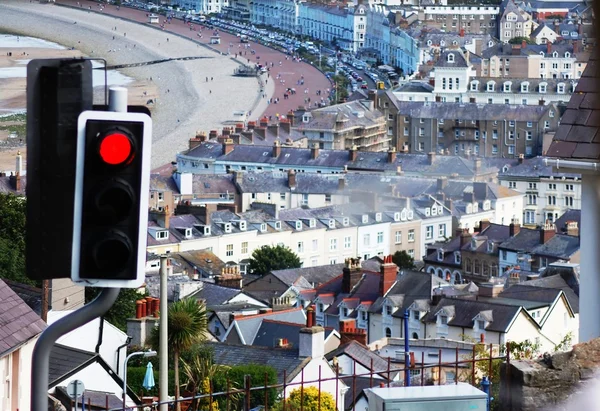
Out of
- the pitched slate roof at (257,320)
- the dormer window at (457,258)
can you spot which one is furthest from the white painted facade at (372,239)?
the pitched slate roof at (257,320)

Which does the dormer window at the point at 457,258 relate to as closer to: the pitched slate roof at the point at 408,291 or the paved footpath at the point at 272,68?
the pitched slate roof at the point at 408,291

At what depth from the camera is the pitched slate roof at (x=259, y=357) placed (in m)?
9.81

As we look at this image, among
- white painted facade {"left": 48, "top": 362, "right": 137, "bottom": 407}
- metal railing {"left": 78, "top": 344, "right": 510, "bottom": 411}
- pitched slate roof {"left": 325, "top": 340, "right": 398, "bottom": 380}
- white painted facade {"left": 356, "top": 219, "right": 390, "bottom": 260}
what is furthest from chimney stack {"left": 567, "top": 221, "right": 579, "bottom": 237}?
white painted facade {"left": 48, "top": 362, "right": 137, "bottom": 407}

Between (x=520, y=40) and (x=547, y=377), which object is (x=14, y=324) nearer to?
(x=547, y=377)

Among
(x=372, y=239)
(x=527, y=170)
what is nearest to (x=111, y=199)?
(x=372, y=239)

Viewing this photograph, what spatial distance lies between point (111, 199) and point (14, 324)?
12.1ft

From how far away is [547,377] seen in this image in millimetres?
2502

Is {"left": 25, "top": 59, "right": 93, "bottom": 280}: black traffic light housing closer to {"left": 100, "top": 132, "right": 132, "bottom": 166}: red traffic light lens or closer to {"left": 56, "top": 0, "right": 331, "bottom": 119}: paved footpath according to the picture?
{"left": 100, "top": 132, "right": 132, "bottom": 166}: red traffic light lens

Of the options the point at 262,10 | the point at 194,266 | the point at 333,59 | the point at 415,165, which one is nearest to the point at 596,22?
the point at 194,266

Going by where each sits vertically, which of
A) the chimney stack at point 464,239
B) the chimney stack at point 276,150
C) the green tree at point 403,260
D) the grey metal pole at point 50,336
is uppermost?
the grey metal pole at point 50,336

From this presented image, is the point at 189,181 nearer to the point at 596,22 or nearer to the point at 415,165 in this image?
the point at 415,165

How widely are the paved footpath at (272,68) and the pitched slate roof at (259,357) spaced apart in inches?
1222

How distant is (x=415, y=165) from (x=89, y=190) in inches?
1208

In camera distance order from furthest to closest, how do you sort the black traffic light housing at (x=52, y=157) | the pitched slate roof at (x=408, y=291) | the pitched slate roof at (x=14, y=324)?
1. the pitched slate roof at (x=408, y=291)
2. the pitched slate roof at (x=14, y=324)
3. the black traffic light housing at (x=52, y=157)
